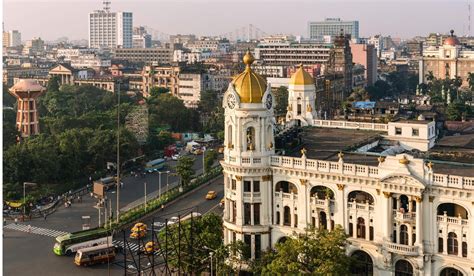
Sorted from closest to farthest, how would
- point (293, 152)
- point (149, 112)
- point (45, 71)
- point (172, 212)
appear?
point (293, 152), point (172, 212), point (149, 112), point (45, 71)

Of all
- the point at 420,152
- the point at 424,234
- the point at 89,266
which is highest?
the point at 420,152

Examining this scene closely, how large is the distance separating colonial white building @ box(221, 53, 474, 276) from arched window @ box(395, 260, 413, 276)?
0.05 m

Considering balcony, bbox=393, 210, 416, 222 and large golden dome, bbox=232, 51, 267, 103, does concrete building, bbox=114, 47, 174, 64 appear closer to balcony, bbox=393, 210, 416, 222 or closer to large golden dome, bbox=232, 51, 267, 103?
large golden dome, bbox=232, 51, 267, 103

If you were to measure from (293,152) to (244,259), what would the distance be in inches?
291

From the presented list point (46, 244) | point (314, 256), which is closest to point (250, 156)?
point (314, 256)

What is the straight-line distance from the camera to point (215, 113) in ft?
309

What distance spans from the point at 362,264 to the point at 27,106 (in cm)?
5244

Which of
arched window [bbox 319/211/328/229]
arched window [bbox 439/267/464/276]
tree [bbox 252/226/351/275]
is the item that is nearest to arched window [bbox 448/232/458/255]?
arched window [bbox 439/267/464/276]

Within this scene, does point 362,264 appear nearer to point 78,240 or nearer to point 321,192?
point 321,192

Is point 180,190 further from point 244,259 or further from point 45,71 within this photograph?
point 45,71

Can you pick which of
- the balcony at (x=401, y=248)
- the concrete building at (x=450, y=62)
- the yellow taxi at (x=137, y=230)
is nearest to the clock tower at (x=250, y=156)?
the balcony at (x=401, y=248)

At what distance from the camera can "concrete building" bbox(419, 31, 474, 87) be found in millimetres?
129375

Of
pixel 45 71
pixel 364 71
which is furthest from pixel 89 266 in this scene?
pixel 45 71

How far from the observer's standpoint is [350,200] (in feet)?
115
